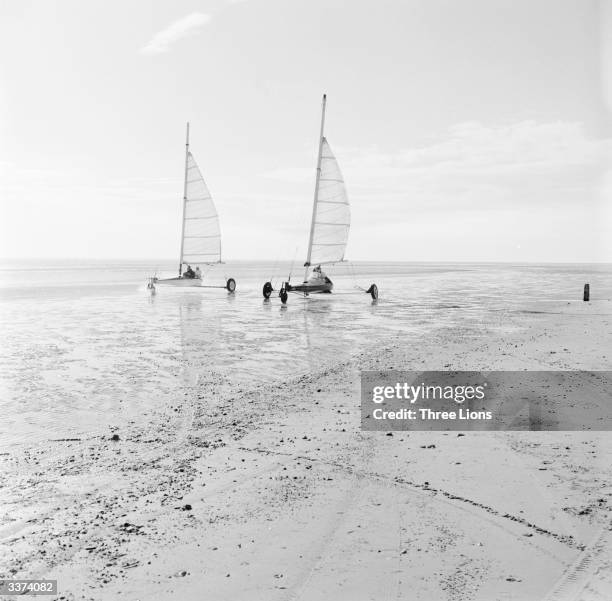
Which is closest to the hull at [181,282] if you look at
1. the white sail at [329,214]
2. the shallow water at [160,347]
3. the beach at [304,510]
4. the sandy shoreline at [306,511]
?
the shallow water at [160,347]

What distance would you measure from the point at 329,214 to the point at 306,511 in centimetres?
3078

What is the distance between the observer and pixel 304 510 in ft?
19.5

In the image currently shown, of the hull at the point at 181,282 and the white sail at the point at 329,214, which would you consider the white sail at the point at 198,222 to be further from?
the white sail at the point at 329,214

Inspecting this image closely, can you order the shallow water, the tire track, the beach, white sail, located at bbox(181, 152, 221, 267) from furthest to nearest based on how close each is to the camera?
1. white sail, located at bbox(181, 152, 221, 267)
2. the shallow water
3. the beach
4. the tire track

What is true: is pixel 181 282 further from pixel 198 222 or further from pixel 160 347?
pixel 160 347

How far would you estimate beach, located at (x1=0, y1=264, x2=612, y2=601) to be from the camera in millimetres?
4609

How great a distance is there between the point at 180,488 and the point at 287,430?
2.65m

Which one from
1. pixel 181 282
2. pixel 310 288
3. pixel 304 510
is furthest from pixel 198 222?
pixel 304 510

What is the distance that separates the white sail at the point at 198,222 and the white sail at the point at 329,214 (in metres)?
14.5

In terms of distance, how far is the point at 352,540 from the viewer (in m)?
5.25

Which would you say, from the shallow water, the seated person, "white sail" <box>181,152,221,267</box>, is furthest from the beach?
"white sail" <box>181,152,221,267</box>

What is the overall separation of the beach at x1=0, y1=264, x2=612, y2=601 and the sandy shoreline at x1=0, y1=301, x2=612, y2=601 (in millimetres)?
20

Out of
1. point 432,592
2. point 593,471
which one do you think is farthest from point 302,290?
point 432,592

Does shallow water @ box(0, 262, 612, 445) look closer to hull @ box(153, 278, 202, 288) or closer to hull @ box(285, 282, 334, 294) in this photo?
hull @ box(285, 282, 334, 294)
